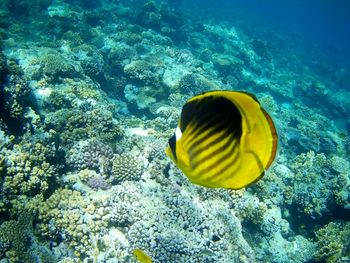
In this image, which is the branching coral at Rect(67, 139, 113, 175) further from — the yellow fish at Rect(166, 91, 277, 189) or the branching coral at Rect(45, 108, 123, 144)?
the yellow fish at Rect(166, 91, 277, 189)

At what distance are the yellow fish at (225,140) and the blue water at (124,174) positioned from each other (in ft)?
0.22

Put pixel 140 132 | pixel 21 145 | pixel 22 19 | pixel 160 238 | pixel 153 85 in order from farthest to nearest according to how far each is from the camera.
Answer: pixel 22 19, pixel 153 85, pixel 140 132, pixel 21 145, pixel 160 238

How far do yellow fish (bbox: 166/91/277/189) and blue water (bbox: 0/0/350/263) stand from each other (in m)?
0.07

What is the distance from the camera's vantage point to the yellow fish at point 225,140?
992 mm

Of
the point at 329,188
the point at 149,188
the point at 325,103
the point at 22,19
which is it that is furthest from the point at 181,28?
the point at 149,188

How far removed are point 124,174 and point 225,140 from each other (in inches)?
215

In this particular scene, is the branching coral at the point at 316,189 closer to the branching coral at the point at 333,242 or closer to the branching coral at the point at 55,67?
the branching coral at the point at 333,242

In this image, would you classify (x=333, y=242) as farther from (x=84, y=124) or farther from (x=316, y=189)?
(x=84, y=124)

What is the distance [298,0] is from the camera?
91938mm

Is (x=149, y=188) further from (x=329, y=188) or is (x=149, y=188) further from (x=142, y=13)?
(x=142, y=13)

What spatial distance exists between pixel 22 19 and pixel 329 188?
15.6 meters

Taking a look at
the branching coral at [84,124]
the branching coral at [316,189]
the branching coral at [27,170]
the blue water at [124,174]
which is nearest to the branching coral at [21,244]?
the blue water at [124,174]

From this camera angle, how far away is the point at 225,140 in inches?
41.4

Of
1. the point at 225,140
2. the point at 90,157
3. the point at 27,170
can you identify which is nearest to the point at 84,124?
the point at 90,157
